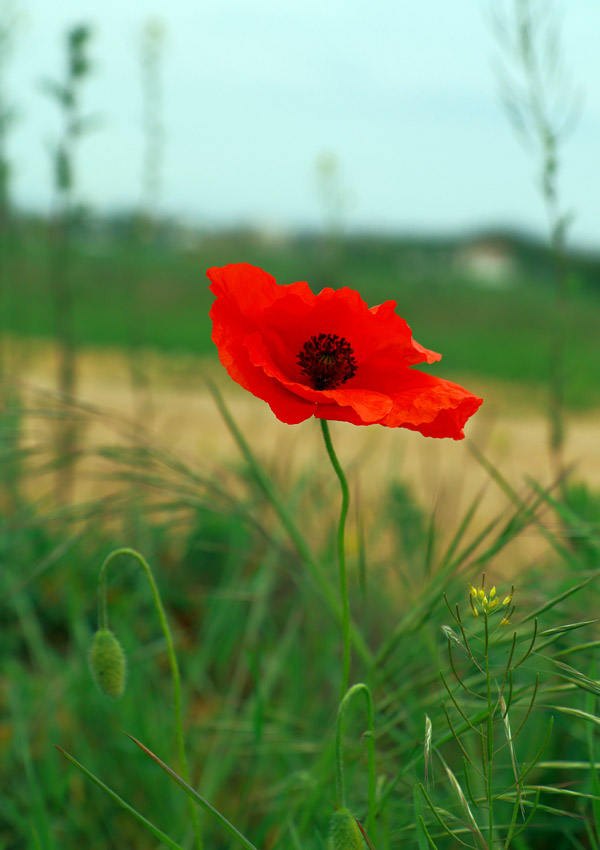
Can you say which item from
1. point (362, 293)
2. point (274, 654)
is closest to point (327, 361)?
point (274, 654)

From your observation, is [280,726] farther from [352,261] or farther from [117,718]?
[352,261]

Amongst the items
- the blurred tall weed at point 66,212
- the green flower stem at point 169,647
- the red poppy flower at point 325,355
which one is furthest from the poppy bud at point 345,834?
the blurred tall weed at point 66,212

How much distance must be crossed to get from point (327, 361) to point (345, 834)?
0.40 m

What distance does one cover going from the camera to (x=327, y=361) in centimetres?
80

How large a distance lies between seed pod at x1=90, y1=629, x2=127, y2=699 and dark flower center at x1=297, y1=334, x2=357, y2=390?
1.05 feet

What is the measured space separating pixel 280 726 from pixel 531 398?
7.22m

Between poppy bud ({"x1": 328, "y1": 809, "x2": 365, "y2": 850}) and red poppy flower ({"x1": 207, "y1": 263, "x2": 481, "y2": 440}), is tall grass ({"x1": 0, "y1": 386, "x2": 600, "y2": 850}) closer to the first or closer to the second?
poppy bud ({"x1": 328, "y1": 809, "x2": 365, "y2": 850})

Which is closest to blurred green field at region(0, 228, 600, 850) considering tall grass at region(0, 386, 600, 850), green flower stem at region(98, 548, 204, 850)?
tall grass at region(0, 386, 600, 850)

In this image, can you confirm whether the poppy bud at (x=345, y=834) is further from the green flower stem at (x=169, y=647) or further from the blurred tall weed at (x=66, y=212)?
the blurred tall weed at (x=66, y=212)

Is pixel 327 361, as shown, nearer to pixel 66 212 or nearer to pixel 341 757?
pixel 341 757

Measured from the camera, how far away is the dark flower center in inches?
31.5

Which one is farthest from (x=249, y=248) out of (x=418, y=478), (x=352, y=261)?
(x=418, y=478)

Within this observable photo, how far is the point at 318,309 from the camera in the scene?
31.6 inches

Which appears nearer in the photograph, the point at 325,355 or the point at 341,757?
the point at 341,757
